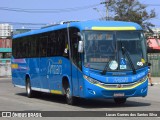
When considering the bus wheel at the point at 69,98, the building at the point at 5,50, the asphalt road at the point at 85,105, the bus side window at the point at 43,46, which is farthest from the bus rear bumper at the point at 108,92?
the building at the point at 5,50

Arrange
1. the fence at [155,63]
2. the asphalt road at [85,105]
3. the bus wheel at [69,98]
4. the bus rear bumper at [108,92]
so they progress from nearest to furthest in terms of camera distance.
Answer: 1. the asphalt road at [85,105]
2. the bus rear bumper at [108,92]
3. the bus wheel at [69,98]
4. the fence at [155,63]

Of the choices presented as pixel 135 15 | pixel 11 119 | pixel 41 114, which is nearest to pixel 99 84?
pixel 41 114

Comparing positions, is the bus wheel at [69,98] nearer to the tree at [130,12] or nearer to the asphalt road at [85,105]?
the asphalt road at [85,105]

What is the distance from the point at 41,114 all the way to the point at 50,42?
6.04 meters

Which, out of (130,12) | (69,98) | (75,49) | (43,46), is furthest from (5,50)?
(75,49)

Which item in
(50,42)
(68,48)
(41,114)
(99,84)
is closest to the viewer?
(41,114)

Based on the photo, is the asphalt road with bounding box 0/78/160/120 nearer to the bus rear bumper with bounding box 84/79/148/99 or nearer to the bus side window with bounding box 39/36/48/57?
the bus rear bumper with bounding box 84/79/148/99

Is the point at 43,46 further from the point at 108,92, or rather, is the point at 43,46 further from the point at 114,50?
the point at 108,92

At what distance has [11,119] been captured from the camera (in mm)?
13211

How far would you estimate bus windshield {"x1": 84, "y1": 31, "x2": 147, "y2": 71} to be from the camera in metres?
16.5

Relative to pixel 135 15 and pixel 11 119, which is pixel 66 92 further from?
pixel 135 15

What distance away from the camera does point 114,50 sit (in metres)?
16.7

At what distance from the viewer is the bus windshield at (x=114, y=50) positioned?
16516mm

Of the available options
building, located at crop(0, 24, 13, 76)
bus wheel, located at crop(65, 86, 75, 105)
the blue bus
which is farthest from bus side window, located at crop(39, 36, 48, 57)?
building, located at crop(0, 24, 13, 76)
